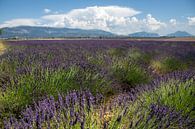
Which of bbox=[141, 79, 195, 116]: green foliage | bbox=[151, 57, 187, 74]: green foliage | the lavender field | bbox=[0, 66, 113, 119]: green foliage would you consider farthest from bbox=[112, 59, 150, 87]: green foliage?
bbox=[151, 57, 187, 74]: green foliage

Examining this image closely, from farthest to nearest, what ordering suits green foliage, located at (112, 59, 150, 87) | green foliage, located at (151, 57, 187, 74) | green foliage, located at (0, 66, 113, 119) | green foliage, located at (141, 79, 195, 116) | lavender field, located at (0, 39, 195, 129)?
green foliage, located at (151, 57, 187, 74)
green foliage, located at (112, 59, 150, 87)
green foliage, located at (0, 66, 113, 119)
green foliage, located at (141, 79, 195, 116)
lavender field, located at (0, 39, 195, 129)

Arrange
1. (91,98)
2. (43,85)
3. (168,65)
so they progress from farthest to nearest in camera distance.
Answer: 1. (168,65)
2. (43,85)
3. (91,98)

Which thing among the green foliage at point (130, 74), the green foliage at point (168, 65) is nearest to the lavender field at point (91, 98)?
the green foliage at point (130, 74)

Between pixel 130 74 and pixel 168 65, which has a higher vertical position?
pixel 130 74

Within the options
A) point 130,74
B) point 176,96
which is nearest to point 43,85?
point 176,96

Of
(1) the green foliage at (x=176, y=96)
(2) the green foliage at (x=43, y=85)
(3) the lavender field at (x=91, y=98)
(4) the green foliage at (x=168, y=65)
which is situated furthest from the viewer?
(4) the green foliage at (x=168, y=65)

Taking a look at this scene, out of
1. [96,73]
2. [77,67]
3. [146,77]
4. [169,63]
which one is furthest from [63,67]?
[169,63]

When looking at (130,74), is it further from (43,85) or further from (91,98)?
(91,98)

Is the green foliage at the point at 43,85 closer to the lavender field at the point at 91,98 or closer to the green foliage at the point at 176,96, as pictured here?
the lavender field at the point at 91,98

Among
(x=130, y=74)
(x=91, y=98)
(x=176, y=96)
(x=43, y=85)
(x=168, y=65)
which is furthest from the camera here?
(x=168, y=65)

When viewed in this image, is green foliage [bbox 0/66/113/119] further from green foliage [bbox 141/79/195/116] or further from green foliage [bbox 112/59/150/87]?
green foliage [bbox 112/59/150/87]

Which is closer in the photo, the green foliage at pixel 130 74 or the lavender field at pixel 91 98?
the lavender field at pixel 91 98

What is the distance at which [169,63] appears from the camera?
9477mm

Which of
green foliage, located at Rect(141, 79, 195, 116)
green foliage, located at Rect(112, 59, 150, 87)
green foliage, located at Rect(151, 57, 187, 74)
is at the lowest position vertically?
green foliage, located at Rect(151, 57, 187, 74)
